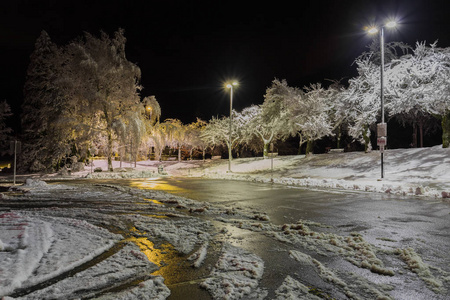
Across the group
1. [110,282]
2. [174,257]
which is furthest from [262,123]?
[110,282]

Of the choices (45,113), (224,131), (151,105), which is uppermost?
(151,105)

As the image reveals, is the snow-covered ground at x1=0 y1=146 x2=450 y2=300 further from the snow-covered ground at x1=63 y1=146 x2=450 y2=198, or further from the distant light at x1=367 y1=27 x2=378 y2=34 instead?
the distant light at x1=367 y1=27 x2=378 y2=34

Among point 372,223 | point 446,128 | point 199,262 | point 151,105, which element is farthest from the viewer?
point 151,105

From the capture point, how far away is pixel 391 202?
34.5 ft

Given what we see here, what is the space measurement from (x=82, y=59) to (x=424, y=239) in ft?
98.0

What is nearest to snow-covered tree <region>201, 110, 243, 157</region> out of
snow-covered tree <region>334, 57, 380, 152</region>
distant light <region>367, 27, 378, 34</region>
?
snow-covered tree <region>334, 57, 380, 152</region>

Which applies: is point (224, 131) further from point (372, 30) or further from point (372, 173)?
point (372, 30)

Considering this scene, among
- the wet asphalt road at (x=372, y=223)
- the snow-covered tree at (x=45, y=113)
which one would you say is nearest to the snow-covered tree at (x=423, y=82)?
the wet asphalt road at (x=372, y=223)

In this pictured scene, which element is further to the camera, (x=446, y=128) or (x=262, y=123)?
(x=262, y=123)

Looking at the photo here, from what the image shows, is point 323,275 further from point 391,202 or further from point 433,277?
point 391,202

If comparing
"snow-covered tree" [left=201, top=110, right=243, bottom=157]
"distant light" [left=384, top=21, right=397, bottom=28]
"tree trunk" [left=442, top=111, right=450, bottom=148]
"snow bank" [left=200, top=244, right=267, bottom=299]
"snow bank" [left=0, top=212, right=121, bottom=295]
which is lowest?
"snow bank" [left=200, top=244, right=267, bottom=299]

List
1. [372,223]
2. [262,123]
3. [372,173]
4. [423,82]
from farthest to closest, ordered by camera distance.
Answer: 1. [262,123]
2. [423,82]
3. [372,173]
4. [372,223]

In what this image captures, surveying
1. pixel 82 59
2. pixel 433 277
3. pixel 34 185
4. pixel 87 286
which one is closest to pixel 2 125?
pixel 82 59

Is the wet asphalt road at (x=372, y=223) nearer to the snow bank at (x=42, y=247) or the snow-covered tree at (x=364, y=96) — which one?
the snow bank at (x=42, y=247)
